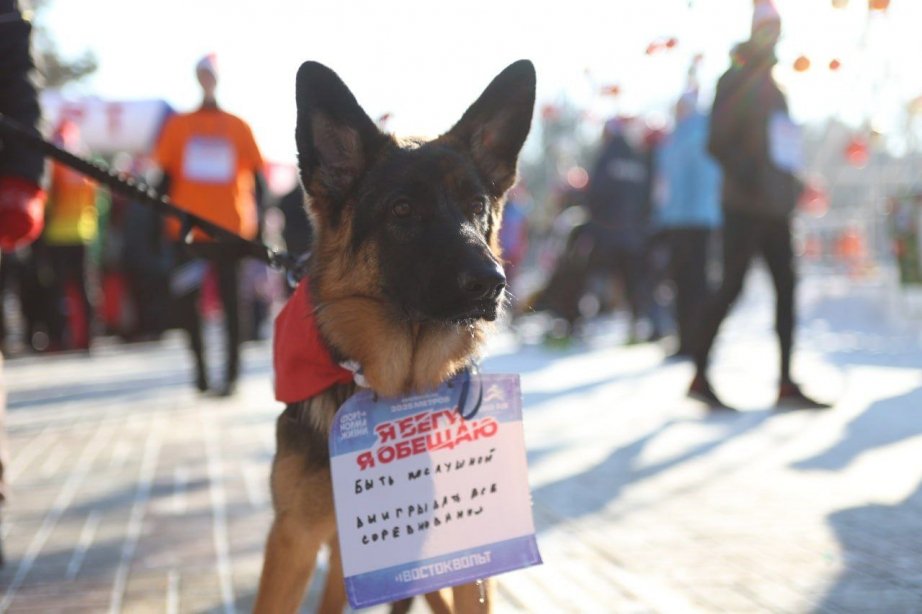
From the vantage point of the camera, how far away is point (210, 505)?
15.0 ft

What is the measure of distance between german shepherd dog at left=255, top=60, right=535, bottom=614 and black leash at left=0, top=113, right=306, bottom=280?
0.49 metres

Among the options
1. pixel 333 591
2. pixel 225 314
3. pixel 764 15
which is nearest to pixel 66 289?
pixel 225 314

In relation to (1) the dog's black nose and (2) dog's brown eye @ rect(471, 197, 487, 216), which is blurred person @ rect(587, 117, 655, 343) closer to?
(2) dog's brown eye @ rect(471, 197, 487, 216)

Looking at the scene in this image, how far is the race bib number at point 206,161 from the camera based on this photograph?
761cm

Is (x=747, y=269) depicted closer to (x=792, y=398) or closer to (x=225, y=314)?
(x=792, y=398)

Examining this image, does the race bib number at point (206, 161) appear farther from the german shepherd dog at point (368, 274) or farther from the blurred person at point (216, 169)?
the german shepherd dog at point (368, 274)

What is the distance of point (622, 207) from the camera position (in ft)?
38.1

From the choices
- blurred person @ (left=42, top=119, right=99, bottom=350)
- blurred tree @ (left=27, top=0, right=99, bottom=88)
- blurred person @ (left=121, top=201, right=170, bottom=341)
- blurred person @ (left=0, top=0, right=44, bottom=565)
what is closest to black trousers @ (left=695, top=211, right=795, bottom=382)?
blurred person @ (left=0, top=0, right=44, bottom=565)

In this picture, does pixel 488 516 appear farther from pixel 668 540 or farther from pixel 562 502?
pixel 562 502

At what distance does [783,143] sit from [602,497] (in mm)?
3419

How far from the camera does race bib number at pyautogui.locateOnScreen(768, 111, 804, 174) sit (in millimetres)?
6539

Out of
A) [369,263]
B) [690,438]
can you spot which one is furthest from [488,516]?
[690,438]

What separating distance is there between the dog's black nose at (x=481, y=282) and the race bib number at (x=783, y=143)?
188 inches

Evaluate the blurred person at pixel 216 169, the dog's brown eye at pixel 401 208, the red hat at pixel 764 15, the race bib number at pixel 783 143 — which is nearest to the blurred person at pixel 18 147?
the dog's brown eye at pixel 401 208
